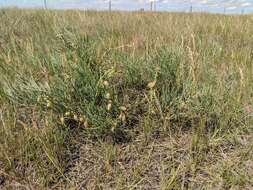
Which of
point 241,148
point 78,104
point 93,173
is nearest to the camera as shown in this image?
point 93,173

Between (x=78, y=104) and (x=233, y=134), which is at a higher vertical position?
(x=78, y=104)

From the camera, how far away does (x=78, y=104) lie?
74.0 inches

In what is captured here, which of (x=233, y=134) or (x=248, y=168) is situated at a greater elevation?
(x=233, y=134)

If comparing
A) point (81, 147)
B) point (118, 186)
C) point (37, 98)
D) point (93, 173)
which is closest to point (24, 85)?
point (37, 98)

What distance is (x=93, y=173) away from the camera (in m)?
1.60

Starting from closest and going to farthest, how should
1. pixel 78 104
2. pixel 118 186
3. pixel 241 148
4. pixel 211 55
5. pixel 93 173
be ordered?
pixel 118 186, pixel 93 173, pixel 241 148, pixel 78 104, pixel 211 55

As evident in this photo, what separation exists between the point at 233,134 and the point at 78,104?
942mm

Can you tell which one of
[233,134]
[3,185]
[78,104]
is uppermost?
[78,104]

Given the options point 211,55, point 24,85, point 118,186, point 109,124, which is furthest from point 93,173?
point 211,55

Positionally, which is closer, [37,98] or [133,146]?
[133,146]

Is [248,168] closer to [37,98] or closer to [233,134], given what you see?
[233,134]

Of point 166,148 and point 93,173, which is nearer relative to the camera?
point 93,173

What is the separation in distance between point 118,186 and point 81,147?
0.37 metres

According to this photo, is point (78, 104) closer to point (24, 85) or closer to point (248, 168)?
point (24, 85)
